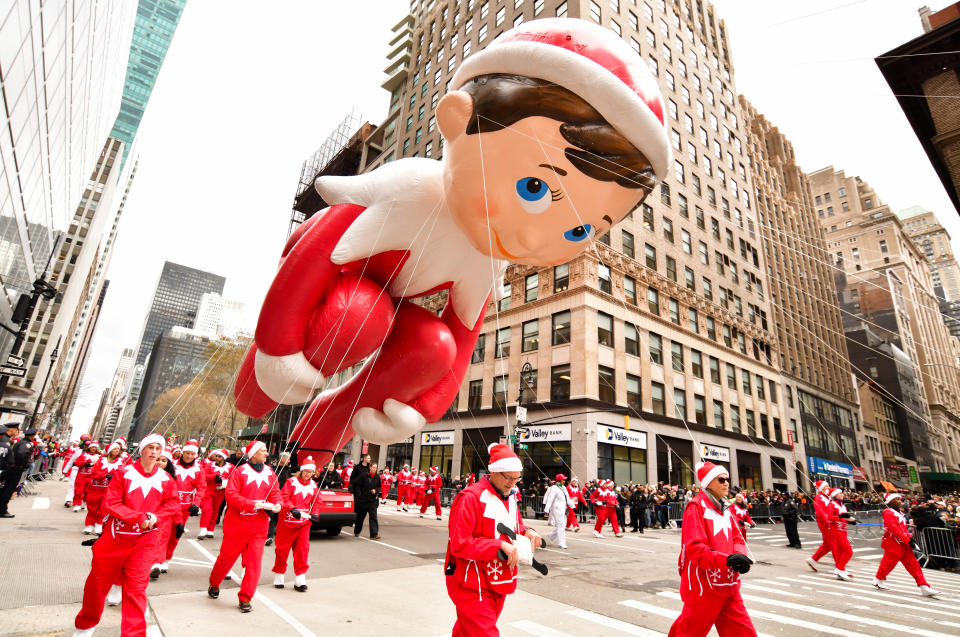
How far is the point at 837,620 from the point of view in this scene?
19.2ft

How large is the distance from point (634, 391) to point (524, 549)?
22.6 meters

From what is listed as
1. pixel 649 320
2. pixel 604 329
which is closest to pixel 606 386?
pixel 604 329

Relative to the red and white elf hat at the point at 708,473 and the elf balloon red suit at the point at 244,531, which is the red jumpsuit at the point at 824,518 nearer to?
the red and white elf hat at the point at 708,473

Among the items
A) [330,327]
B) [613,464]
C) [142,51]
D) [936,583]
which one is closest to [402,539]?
[330,327]

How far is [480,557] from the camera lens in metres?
3.01

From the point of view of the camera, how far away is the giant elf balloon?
12.3 ft

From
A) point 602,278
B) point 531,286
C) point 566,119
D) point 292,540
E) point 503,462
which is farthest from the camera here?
point 531,286

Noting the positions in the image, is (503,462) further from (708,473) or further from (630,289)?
(630,289)

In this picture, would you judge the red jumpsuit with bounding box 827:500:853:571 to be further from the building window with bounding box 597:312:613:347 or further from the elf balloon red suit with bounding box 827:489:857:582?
the building window with bounding box 597:312:613:347

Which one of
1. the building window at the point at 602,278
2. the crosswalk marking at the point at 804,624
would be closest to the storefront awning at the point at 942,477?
the building window at the point at 602,278

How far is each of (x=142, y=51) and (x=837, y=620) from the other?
155 m

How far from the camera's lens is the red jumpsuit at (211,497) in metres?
9.34

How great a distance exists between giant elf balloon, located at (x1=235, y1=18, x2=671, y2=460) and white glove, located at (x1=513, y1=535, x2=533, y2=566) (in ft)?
7.47

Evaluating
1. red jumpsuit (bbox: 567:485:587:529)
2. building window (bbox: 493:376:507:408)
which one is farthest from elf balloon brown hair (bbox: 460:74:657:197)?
building window (bbox: 493:376:507:408)
